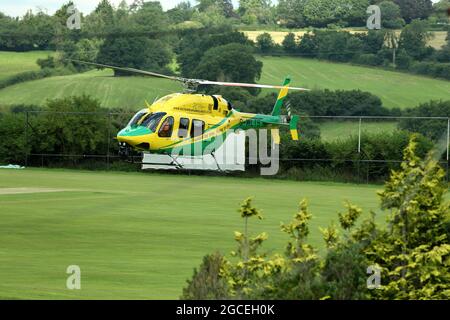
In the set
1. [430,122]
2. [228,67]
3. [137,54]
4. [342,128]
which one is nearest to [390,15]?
[430,122]

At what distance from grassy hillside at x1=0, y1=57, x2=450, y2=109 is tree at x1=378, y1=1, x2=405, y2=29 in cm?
383

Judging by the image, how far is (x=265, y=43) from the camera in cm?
8394

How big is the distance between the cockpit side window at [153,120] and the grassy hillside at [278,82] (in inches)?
1314

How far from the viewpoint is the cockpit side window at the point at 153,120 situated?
36031mm

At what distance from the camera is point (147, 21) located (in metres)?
88.3

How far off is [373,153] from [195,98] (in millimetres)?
9157

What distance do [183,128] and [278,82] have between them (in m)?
40.3

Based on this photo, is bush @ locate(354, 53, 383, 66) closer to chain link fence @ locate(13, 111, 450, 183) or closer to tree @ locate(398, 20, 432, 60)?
tree @ locate(398, 20, 432, 60)

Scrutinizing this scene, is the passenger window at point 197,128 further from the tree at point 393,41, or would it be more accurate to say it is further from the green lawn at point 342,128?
the tree at point 393,41

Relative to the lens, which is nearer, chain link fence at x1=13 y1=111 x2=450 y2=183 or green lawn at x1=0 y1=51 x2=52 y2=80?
chain link fence at x1=13 y1=111 x2=450 y2=183

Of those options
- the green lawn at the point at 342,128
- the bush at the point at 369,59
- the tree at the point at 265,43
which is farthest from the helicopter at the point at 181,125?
the tree at the point at 265,43

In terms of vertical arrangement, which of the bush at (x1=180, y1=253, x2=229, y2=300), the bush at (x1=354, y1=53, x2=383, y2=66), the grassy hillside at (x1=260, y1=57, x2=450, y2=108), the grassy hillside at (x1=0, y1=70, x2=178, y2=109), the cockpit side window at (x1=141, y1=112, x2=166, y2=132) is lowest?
the grassy hillside at (x1=0, y1=70, x2=178, y2=109)

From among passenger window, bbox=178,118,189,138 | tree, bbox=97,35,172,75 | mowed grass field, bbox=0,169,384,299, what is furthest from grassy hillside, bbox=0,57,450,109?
passenger window, bbox=178,118,189,138

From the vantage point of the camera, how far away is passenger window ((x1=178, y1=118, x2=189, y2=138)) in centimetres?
3659
